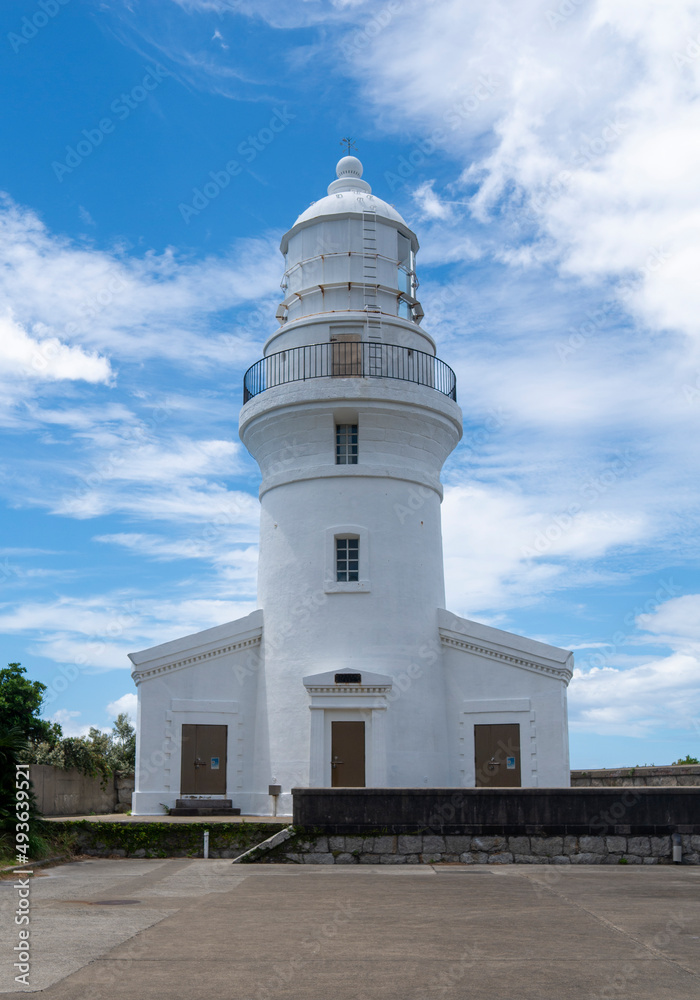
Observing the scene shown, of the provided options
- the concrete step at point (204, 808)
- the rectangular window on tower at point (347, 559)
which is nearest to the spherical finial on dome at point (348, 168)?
the rectangular window on tower at point (347, 559)

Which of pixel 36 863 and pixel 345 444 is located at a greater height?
pixel 345 444

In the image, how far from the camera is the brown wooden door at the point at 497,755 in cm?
2336

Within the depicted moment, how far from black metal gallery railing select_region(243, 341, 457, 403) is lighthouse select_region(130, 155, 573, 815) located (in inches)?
2.1

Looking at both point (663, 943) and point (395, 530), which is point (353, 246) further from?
point (663, 943)

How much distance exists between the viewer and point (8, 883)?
13.1 metres

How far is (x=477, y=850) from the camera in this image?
16297 millimetres

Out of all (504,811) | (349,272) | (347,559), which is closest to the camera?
(504,811)

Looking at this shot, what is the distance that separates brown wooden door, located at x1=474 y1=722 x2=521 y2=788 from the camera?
23359 millimetres

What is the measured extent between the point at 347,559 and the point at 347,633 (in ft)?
6.33

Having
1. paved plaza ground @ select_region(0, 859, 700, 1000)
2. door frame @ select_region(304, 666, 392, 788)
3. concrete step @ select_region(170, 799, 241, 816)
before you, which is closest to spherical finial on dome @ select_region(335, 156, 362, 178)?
door frame @ select_region(304, 666, 392, 788)

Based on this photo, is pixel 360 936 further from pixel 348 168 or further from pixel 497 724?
pixel 348 168

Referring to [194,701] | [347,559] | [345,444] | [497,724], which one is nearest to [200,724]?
[194,701]

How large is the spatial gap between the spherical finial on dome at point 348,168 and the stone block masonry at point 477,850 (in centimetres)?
1946

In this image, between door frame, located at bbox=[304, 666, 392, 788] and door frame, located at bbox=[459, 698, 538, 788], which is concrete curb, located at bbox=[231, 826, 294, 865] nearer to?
door frame, located at bbox=[304, 666, 392, 788]
